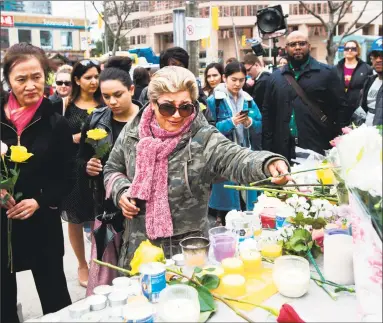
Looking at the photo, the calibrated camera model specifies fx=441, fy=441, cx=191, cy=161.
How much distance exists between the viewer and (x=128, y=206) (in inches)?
77.2

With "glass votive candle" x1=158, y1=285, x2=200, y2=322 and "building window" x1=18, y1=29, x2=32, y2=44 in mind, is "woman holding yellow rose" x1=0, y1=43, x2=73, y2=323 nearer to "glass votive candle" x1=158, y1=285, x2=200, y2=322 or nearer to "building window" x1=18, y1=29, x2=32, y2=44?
"glass votive candle" x1=158, y1=285, x2=200, y2=322

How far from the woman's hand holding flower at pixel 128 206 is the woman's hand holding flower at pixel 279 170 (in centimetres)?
65

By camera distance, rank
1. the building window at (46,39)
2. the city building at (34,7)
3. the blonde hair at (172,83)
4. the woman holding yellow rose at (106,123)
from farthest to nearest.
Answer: the city building at (34,7) → the building window at (46,39) → the woman holding yellow rose at (106,123) → the blonde hair at (172,83)

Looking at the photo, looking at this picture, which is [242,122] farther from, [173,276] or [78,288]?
[173,276]

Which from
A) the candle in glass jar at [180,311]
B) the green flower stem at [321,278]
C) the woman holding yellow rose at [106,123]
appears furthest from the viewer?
the woman holding yellow rose at [106,123]

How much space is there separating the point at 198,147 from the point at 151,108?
31cm

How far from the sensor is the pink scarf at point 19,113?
2227 millimetres

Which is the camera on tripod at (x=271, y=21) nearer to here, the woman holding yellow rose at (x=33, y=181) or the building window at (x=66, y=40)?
the woman holding yellow rose at (x=33, y=181)

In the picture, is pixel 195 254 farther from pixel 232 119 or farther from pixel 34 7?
pixel 34 7

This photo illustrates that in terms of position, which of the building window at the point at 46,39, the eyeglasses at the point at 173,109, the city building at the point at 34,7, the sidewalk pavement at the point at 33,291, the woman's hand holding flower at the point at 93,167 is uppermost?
the city building at the point at 34,7

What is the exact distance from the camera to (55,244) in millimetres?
2389

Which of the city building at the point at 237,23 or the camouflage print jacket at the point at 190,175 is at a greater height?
the city building at the point at 237,23

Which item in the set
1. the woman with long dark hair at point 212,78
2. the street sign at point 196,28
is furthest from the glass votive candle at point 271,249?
the street sign at point 196,28

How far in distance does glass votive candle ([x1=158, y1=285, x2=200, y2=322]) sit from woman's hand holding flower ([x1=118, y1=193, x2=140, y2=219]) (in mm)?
685
